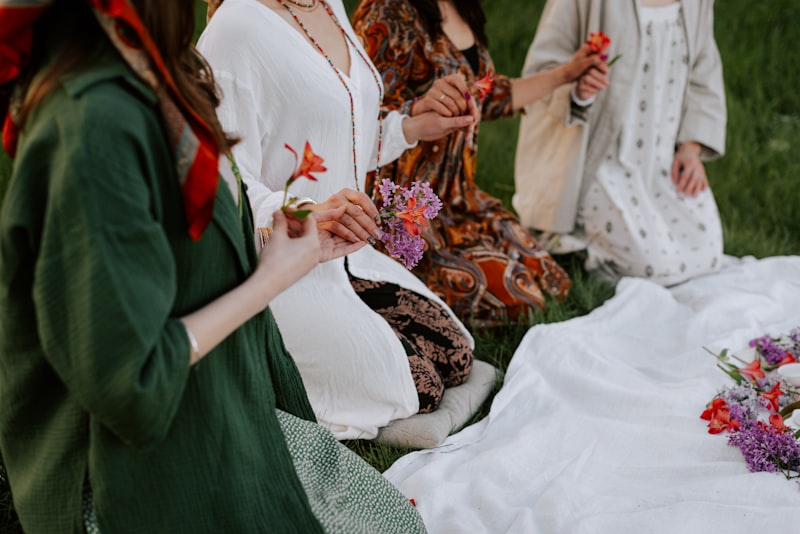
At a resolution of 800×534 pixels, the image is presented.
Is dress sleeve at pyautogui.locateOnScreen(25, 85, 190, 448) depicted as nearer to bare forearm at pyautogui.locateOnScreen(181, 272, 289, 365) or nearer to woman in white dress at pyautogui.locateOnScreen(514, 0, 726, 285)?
bare forearm at pyautogui.locateOnScreen(181, 272, 289, 365)

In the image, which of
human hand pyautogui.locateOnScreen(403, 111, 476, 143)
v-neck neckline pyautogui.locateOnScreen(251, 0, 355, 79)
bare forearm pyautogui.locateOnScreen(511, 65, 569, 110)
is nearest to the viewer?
v-neck neckline pyautogui.locateOnScreen(251, 0, 355, 79)

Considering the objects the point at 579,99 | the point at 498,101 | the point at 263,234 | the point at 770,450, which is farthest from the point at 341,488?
the point at 579,99

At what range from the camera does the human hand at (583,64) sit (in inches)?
137

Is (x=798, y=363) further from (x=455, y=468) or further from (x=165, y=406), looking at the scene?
(x=165, y=406)

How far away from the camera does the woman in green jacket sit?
1.13 meters

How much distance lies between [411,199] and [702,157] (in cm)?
246

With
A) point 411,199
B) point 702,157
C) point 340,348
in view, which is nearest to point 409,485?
point 340,348

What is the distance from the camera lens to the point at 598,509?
2.15 m

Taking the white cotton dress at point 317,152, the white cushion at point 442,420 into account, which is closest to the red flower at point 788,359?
the white cushion at point 442,420

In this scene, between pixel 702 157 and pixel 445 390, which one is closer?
pixel 445 390

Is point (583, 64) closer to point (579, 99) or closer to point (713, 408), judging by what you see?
point (579, 99)

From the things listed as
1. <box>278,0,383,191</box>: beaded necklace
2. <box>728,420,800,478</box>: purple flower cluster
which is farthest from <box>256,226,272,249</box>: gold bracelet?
<box>728,420,800,478</box>: purple flower cluster

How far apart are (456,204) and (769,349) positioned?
48.3 inches

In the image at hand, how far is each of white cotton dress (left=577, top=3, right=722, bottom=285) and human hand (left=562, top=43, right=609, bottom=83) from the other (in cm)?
34
